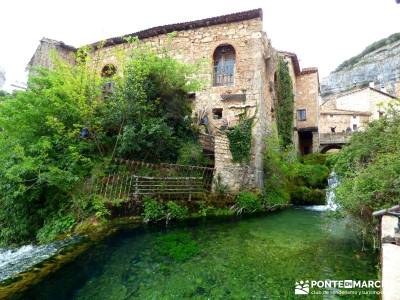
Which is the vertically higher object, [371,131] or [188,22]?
[188,22]

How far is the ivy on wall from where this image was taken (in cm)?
1814

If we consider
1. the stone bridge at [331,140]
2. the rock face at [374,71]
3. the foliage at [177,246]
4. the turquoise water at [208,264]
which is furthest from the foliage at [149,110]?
the rock face at [374,71]

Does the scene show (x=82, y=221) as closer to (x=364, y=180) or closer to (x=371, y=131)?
(x=364, y=180)

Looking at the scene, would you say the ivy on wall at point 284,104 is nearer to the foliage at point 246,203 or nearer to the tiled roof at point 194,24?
the tiled roof at point 194,24

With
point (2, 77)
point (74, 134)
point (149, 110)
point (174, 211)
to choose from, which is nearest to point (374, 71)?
point (149, 110)

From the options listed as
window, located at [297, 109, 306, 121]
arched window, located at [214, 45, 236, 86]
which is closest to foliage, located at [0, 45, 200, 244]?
arched window, located at [214, 45, 236, 86]

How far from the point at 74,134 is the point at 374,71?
52015 mm

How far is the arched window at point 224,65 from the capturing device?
14320mm

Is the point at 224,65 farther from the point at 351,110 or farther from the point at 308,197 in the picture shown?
the point at 351,110

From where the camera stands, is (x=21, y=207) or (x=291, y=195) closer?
(x=21, y=207)

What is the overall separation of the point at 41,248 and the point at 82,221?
1.53 meters

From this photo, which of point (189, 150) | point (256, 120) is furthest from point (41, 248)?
point (256, 120)

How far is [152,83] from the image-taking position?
10.8 metres

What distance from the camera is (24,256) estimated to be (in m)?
6.20
